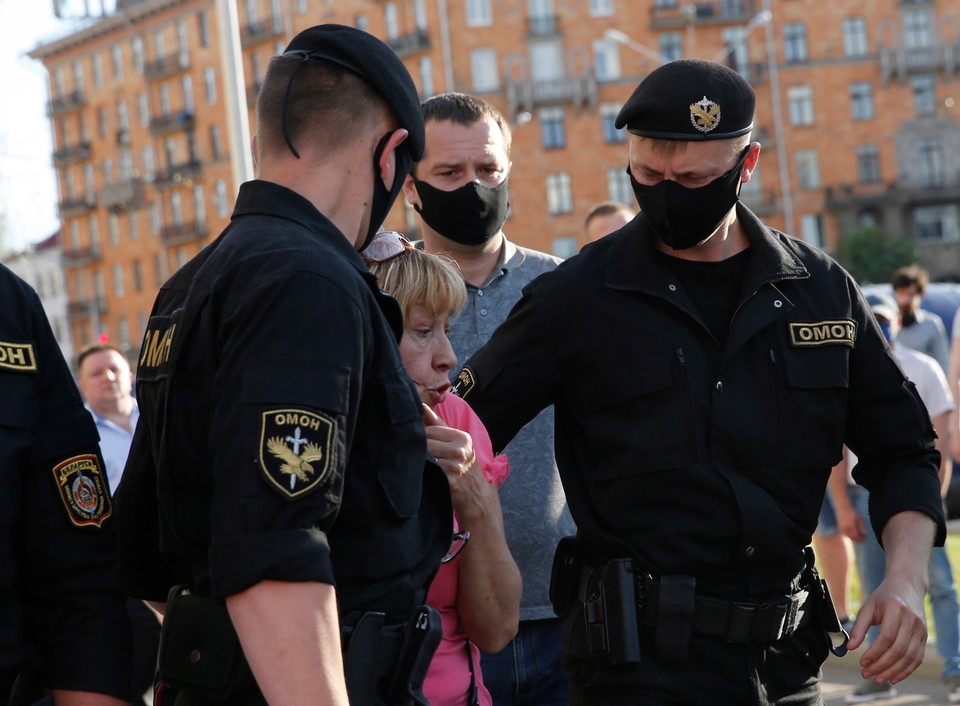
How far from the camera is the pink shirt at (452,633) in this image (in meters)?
3.25

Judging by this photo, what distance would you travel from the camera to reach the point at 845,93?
5694 cm

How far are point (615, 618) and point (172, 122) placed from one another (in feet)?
218

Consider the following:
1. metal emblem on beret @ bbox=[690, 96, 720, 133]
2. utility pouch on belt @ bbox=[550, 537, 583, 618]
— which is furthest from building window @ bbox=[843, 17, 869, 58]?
utility pouch on belt @ bbox=[550, 537, 583, 618]

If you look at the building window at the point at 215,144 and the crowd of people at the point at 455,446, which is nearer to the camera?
the crowd of people at the point at 455,446

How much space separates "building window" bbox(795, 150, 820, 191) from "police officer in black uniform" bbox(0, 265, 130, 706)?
5568cm

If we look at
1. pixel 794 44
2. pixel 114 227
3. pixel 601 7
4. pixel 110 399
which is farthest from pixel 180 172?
pixel 110 399

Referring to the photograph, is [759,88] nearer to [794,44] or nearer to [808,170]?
[794,44]

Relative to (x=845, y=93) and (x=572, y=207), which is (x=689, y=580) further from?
(x=845, y=93)

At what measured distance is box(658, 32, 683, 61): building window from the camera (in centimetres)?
5628

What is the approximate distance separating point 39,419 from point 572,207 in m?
53.2

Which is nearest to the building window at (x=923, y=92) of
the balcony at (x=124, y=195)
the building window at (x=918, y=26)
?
the building window at (x=918, y=26)

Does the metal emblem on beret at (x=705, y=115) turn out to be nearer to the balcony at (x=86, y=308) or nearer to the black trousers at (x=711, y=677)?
the black trousers at (x=711, y=677)

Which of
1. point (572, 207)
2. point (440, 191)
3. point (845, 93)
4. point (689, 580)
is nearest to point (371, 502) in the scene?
point (689, 580)

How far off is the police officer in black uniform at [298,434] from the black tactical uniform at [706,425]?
0.86 meters
